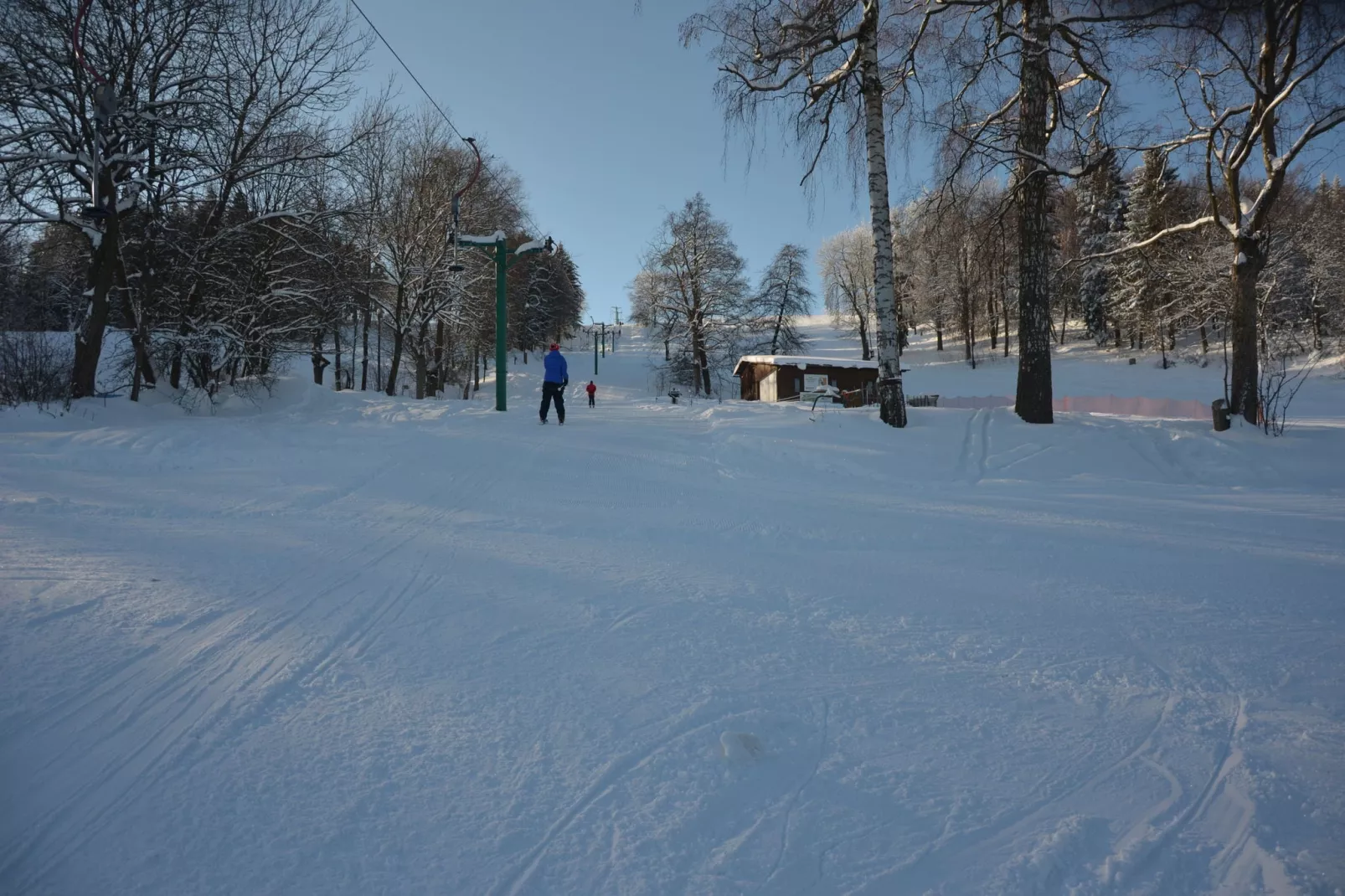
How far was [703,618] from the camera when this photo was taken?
336 centimetres

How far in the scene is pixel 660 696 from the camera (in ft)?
8.38

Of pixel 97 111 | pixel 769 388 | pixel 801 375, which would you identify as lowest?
Answer: pixel 769 388

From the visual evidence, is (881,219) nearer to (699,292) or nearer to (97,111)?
(97,111)

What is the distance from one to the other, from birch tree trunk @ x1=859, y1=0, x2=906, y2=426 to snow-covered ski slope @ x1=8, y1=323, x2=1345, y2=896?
387 centimetres

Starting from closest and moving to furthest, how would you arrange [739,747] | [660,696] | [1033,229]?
[739,747] < [660,696] < [1033,229]

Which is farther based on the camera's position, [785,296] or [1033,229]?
[785,296]

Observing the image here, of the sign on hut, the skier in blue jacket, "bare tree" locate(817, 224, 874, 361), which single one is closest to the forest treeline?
the skier in blue jacket

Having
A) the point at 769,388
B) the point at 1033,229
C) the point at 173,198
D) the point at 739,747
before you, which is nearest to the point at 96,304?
the point at 173,198

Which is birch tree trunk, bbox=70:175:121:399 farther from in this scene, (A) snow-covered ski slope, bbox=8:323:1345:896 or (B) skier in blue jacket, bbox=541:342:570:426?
(B) skier in blue jacket, bbox=541:342:570:426

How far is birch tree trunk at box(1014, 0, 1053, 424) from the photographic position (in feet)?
30.7

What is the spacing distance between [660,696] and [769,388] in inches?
1228

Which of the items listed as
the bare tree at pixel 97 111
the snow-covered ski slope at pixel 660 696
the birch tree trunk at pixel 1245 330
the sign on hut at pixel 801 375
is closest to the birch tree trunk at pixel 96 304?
the bare tree at pixel 97 111

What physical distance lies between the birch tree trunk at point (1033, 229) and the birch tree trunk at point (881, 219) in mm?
1926

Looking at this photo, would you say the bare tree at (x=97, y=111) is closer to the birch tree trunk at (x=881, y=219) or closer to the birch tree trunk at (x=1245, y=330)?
the birch tree trunk at (x=881, y=219)
